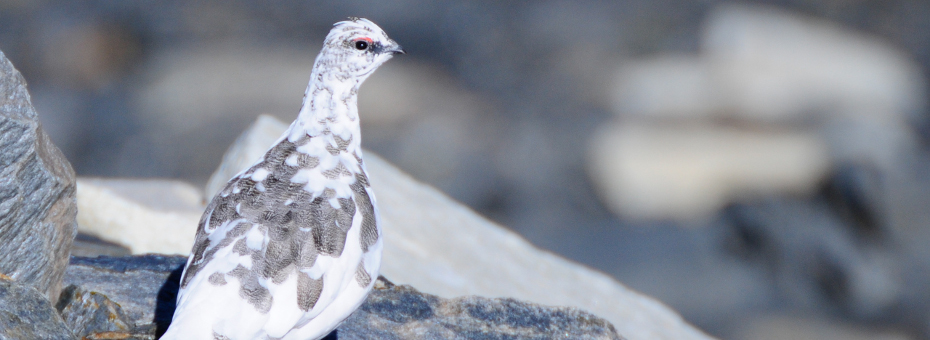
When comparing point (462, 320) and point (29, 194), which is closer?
point (29, 194)

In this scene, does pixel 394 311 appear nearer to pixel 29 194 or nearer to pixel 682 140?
pixel 29 194

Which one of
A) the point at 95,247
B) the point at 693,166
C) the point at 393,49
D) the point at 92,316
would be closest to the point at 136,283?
the point at 92,316

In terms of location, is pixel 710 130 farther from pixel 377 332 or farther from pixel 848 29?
pixel 377 332

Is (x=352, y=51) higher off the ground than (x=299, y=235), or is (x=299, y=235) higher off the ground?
(x=352, y=51)

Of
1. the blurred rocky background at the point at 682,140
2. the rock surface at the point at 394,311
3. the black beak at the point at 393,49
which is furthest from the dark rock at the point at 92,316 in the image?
the blurred rocky background at the point at 682,140

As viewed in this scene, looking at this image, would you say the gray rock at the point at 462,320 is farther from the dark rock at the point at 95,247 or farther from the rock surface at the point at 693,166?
the rock surface at the point at 693,166

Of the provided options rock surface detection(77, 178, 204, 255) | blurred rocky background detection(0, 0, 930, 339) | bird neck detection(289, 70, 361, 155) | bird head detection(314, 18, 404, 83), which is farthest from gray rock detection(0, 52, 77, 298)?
blurred rocky background detection(0, 0, 930, 339)

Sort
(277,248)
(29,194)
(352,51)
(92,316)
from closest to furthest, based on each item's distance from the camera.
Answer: (277,248) < (29,194) < (92,316) < (352,51)
